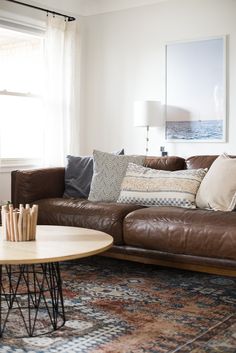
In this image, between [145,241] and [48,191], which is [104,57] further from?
[145,241]

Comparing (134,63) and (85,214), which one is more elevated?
(134,63)

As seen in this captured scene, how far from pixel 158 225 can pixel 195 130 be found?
2127 mm

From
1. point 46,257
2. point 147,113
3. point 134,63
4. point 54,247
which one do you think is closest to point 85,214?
point 54,247

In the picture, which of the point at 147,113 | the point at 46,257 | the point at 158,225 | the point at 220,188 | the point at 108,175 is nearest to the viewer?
the point at 46,257

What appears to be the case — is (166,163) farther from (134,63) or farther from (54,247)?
(54,247)

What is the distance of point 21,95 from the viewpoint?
566cm

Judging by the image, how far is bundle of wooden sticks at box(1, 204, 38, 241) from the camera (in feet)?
9.22

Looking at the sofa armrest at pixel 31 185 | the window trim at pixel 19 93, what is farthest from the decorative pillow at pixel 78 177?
the window trim at pixel 19 93

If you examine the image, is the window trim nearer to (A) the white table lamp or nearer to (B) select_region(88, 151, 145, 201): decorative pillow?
(A) the white table lamp

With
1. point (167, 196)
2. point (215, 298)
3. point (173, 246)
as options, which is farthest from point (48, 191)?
point (215, 298)

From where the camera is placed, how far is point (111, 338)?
2545 millimetres

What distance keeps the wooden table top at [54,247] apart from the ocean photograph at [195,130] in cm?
263

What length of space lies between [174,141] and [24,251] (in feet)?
11.1

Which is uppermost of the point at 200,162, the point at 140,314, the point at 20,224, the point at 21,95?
the point at 21,95
